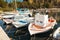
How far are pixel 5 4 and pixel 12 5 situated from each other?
194cm

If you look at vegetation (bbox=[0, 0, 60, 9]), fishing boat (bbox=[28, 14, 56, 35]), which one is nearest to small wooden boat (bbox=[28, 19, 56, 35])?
fishing boat (bbox=[28, 14, 56, 35])

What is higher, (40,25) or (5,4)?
(40,25)

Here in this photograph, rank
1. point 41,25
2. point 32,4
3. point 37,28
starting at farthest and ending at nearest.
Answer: point 32,4 → point 41,25 → point 37,28

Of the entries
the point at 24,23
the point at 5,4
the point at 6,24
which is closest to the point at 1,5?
the point at 5,4

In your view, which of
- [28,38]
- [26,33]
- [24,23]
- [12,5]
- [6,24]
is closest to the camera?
[28,38]

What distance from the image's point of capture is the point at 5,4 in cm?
4478

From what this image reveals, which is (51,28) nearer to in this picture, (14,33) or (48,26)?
(48,26)

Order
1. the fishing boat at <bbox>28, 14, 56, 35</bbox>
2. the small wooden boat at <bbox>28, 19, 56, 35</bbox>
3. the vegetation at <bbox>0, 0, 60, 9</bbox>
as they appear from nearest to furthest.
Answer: the small wooden boat at <bbox>28, 19, 56, 35</bbox> < the fishing boat at <bbox>28, 14, 56, 35</bbox> < the vegetation at <bbox>0, 0, 60, 9</bbox>

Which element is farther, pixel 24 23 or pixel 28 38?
pixel 24 23

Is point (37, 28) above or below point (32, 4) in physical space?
above

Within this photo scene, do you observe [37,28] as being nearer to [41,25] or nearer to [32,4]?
[41,25]

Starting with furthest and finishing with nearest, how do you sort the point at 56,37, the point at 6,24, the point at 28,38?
the point at 6,24 → the point at 28,38 → the point at 56,37

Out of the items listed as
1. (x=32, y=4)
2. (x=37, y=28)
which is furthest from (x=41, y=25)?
(x=32, y=4)

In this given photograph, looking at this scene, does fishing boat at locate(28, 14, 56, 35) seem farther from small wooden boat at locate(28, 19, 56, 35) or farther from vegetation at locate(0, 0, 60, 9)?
vegetation at locate(0, 0, 60, 9)
